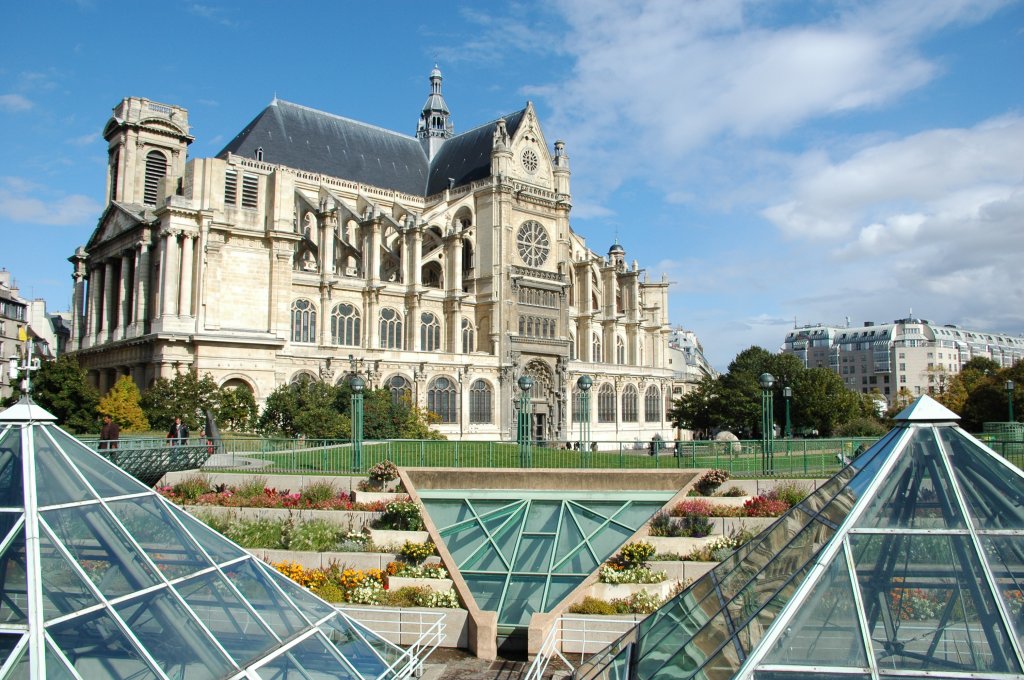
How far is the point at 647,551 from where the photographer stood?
628 inches

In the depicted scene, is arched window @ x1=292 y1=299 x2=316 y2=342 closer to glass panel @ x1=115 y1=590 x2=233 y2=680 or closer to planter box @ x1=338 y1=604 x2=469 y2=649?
planter box @ x1=338 y1=604 x2=469 y2=649

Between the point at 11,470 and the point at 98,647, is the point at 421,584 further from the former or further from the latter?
the point at 98,647

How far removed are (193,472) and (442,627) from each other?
505 inches

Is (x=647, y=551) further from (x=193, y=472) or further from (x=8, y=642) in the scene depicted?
(x=193, y=472)

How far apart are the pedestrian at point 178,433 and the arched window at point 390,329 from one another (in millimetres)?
17941

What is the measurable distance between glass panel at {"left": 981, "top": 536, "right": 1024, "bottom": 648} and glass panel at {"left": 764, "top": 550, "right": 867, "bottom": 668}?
1.10 meters

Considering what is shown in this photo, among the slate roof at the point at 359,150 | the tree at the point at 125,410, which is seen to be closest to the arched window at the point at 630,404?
the slate roof at the point at 359,150

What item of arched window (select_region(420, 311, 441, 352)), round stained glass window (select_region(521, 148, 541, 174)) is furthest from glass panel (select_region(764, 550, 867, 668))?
round stained glass window (select_region(521, 148, 541, 174))

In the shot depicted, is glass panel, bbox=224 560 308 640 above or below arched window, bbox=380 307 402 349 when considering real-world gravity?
below

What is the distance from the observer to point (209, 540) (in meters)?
9.47

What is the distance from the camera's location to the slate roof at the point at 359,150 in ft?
180

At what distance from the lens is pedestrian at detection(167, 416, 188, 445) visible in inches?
1043

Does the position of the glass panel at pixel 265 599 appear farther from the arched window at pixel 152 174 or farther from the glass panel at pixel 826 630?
the arched window at pixel 152 174

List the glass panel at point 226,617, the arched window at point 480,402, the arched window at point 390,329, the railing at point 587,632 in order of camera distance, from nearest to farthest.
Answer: the glass panel at point 226,617 < the railing at point 587,632 < the arched window at point 390,329 < the arched window at point 480,402
